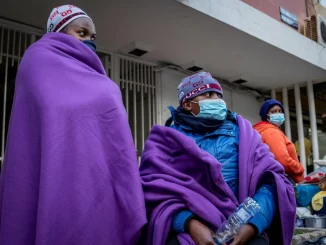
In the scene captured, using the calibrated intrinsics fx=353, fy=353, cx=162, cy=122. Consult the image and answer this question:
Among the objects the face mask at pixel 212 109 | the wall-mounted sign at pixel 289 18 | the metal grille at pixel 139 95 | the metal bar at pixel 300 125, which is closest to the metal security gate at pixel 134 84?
the metal grille at pixel 139 95

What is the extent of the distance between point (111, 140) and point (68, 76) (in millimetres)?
307

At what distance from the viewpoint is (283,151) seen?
351cm

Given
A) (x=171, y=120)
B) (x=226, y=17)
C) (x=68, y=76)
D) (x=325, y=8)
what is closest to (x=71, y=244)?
(x=68, y=76)

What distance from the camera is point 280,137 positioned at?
364 cm

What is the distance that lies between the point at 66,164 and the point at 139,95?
15.2 feet

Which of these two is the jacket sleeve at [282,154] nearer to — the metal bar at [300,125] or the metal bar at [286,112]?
the metal bar at [300,125]

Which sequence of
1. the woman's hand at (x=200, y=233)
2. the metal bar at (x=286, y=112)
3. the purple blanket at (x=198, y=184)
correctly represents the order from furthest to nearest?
1. the metal bar at (x=286, y=112)
2. the purple blanket at (x=198, y=184)
3. the woman's hand at (x=200, y=233)

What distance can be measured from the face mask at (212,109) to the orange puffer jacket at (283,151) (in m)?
1.97

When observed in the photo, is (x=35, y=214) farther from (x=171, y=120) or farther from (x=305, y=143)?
(x=305, y=143)

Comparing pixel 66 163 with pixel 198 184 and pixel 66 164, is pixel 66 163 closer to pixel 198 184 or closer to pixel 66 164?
pixel 66 164

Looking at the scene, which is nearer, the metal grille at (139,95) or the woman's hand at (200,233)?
the woman's hand at (200,233)

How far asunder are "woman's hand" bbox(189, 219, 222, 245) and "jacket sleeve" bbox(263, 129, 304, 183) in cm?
231

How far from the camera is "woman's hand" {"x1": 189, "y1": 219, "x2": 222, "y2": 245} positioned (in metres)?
1.35

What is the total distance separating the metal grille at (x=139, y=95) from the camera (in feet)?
18.1
